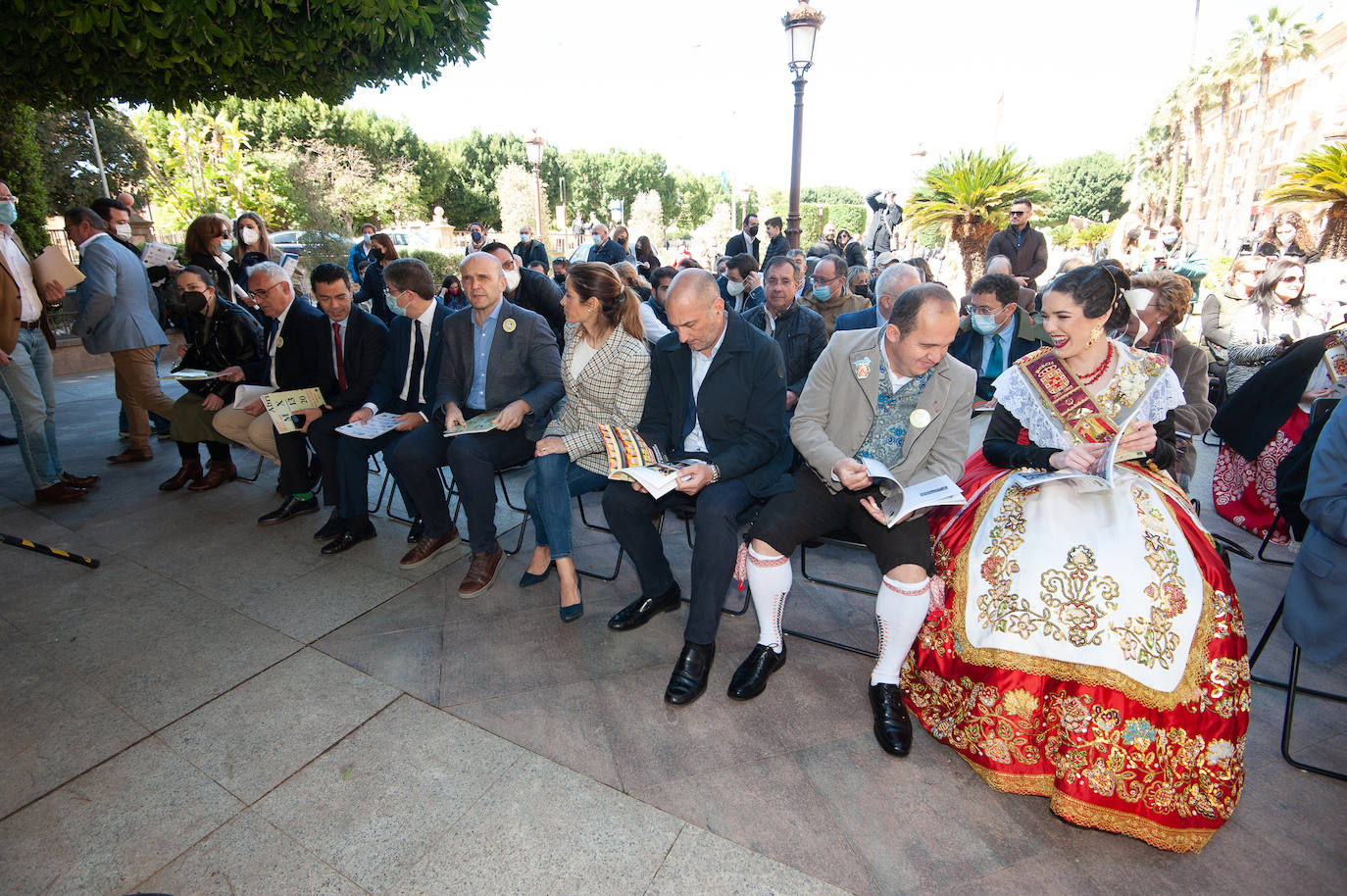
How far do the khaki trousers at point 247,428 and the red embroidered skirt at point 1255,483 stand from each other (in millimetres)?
6207

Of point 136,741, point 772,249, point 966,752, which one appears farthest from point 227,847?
point 772,249

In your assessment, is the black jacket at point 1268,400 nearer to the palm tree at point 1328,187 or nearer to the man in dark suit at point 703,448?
the man in dark suit at point 703,448

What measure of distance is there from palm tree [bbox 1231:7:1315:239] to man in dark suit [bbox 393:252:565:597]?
40163mm

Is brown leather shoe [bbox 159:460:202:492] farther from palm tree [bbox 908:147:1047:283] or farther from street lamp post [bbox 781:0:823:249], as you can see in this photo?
palm tree [bbox 908:147:1047:283]

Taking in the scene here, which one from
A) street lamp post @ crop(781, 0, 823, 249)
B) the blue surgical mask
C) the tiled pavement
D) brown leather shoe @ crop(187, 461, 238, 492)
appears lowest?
the tiled pavement

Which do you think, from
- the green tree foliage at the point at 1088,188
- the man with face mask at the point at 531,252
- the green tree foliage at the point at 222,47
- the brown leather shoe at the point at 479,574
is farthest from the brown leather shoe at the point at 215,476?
the green tree foliage at the point at 1088,188

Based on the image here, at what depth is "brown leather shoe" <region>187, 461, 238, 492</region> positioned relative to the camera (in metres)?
4.90

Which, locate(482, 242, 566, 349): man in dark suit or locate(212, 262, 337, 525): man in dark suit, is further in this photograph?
locate(482, 242, 566, 349): man in dark suit

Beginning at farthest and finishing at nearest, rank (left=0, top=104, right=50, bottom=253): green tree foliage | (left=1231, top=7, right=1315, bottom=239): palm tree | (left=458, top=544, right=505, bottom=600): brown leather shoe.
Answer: (left=1231, top=7, right=1315, bottom=239): palm tree, (left=0, top=104, right=50, bottom=253): green tree foliage, (left=458, top=544, right=505, bottom=600): brown leather shoe

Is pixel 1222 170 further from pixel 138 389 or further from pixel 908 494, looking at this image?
pixel 138 389

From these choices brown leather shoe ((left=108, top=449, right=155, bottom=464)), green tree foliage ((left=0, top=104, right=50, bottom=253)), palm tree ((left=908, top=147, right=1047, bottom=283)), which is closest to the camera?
brown leather shoe ((left=108, top=449, right=155, bottom=464))

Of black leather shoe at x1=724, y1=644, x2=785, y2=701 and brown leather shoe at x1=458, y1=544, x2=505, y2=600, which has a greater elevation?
brown leather shoe at x1=458, y1=544, x2=505, y2=600

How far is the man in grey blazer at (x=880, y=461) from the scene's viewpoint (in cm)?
247

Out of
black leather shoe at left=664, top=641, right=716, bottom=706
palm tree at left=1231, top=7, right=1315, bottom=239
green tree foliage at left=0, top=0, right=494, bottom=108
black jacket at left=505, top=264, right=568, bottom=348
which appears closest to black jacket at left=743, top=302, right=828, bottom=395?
black jacket at left=505, top=264, right=568, bottom=348
